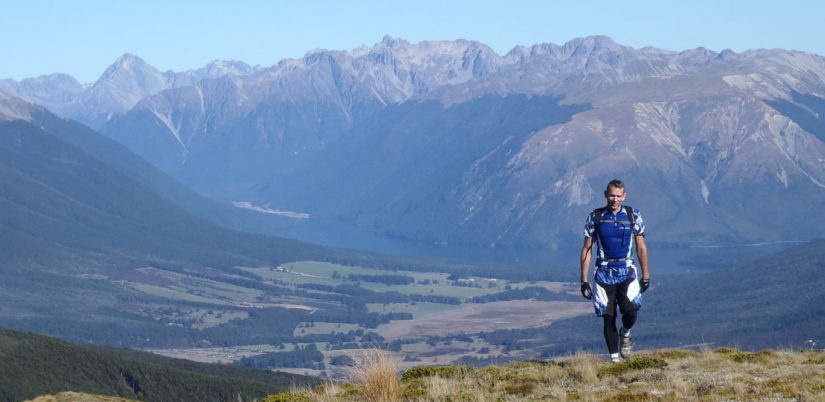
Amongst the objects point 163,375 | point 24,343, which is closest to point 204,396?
point 163,375

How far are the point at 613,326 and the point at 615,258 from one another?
1607mm

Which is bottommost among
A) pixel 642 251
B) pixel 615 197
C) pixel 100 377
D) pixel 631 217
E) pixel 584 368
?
pixel 100 377

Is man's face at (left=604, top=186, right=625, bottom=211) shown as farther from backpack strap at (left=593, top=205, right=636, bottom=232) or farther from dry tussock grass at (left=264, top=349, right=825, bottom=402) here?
dry tussock grass at (left=264, top=349, right=825, bottom=402)

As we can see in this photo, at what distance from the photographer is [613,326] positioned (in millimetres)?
30672

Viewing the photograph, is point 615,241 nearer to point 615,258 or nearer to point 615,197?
point 615,258

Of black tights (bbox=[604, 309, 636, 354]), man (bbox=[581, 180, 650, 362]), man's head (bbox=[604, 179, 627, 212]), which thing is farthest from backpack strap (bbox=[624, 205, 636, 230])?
black tights (bbox=[604, 309, 636, 354])

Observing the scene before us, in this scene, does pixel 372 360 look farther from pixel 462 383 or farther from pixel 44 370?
pixel 44 370

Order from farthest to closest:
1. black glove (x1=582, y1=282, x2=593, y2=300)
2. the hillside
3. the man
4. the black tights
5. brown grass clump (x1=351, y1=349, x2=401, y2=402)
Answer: the hillside, the black tights, the man, black glove (x1=582, y1=282, x2=593, y2=300), brown grass clump (x1=351, y1=349, x2=401, y2=402)

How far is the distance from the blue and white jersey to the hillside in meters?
90.0

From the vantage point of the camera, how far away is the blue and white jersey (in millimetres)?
29969

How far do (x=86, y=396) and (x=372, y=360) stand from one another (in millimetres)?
6525

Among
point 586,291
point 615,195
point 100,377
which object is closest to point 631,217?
point 615,195

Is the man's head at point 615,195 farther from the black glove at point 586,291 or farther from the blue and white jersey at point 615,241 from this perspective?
the black glove at point 586,291

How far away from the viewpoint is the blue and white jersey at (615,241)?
2997cm
